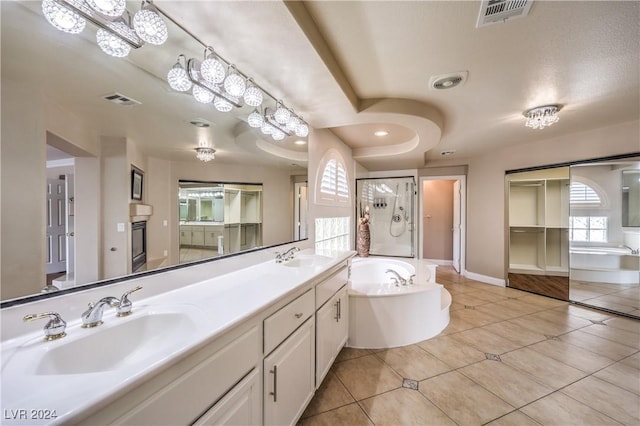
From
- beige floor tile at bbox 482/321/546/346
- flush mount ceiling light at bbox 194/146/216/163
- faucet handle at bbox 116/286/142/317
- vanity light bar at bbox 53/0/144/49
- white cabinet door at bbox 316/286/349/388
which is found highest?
vanity light bar at bbox 53/0/144/49

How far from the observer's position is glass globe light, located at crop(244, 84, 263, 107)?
1660mm

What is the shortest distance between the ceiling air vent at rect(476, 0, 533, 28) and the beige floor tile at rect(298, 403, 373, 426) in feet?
8.07

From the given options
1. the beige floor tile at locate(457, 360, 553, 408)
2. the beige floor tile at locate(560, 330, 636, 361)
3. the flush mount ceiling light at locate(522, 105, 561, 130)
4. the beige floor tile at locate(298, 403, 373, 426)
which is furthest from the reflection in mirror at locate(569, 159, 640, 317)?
the beige floor tile at locate(298, 403, 373, 426)

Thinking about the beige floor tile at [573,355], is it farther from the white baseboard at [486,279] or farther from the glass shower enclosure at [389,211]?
the glass shower enclosure at [389,211]

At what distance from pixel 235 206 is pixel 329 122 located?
1.36 m

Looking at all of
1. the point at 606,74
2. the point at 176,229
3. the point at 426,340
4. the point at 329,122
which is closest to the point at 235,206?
the point at 176,229

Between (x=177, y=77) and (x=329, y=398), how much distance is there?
2.20 metres

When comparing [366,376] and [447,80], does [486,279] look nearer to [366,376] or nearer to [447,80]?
[366,376]

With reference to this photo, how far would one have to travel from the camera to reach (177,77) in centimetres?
129

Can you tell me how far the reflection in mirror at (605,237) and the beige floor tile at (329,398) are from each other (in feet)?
12.8

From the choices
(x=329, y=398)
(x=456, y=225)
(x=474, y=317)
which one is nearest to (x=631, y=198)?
(x=456, y=225)

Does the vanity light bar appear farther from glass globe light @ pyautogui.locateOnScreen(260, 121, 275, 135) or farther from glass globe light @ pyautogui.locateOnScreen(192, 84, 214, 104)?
glass globe light @ pyautogui.locateOnScreen(260, 121, 275, 135)

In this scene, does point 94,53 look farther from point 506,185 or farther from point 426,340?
point 506,185

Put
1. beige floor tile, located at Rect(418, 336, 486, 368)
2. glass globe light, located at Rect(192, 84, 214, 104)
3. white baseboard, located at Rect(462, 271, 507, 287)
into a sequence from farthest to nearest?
white baseboard, located at Rect(462, 271, 507, 287) → beige floor tile, located at Rect(418, 336, 486, 368) → glass globe light, located at Rect(192, 84, 214, 104)
